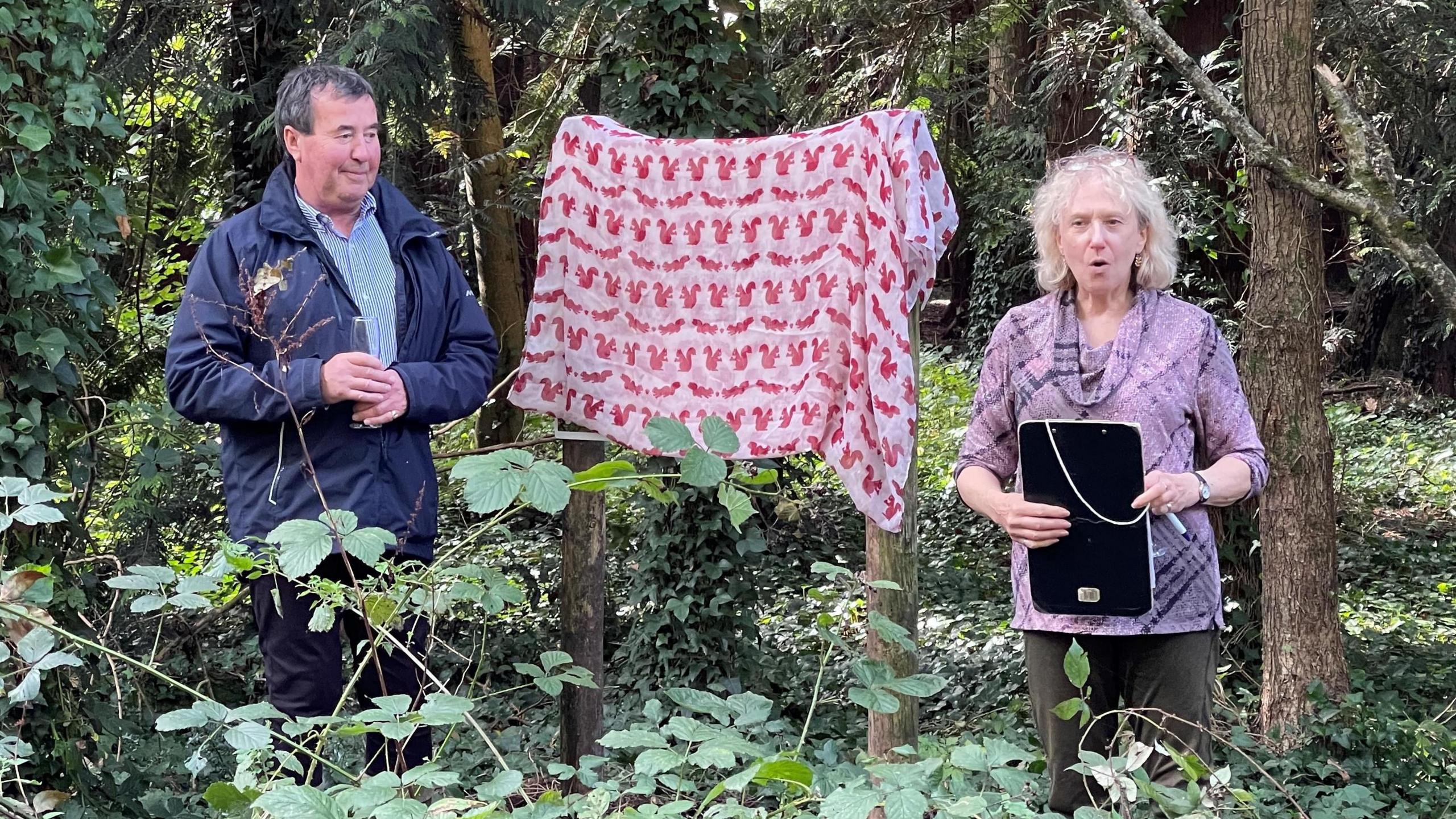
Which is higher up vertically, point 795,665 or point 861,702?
point 861,702

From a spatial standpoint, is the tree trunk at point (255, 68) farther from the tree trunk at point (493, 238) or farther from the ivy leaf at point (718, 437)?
the ivy leaf at point (718, 437)

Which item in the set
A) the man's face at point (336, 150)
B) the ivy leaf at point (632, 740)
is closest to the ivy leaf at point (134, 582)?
the ivy leaf at point (632, 740)

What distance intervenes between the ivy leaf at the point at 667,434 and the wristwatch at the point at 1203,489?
102 centimetres

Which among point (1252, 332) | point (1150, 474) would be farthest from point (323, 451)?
point (1252, 332)

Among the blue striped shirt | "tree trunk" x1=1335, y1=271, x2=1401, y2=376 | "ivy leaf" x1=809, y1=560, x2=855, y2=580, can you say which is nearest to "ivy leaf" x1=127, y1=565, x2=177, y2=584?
"ivy leaf" x1=809, y1=560, x2=855, y2=580

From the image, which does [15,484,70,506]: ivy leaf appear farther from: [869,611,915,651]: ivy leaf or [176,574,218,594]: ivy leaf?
[869,611,915,651]: ivy leaf

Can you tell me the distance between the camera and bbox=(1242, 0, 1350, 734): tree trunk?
411 cm

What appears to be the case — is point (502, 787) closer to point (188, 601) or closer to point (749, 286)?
point (188, 601)

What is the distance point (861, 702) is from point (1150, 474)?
A: 808 millimetres

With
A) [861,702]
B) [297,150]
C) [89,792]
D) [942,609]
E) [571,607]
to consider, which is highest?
[297,150]

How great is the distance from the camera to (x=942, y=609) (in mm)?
6602

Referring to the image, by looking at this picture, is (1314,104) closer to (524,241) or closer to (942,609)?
(942,609)

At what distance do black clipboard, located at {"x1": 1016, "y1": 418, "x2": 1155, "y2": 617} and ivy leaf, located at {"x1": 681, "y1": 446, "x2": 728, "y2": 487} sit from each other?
79 cm

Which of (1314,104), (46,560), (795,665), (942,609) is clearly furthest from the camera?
(942,609)
